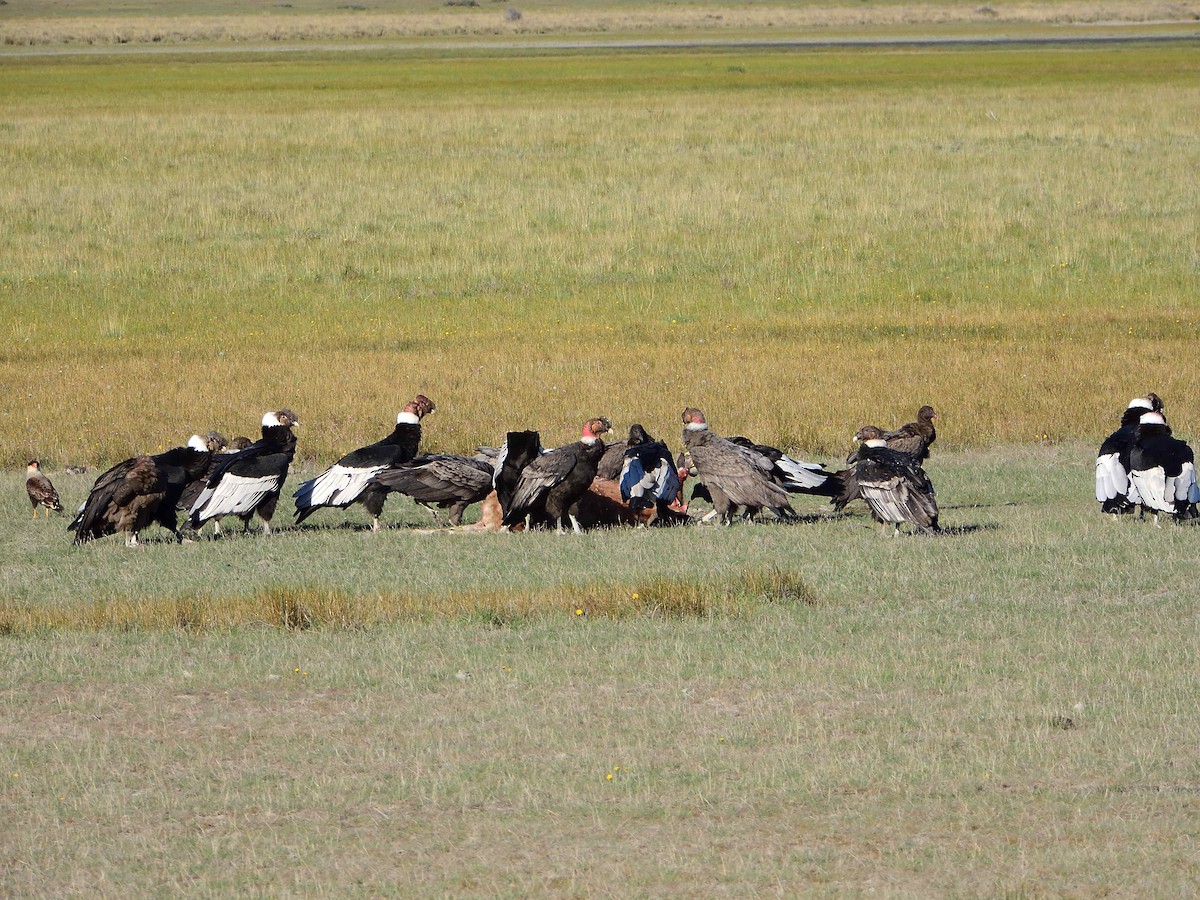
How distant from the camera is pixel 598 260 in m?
36.7

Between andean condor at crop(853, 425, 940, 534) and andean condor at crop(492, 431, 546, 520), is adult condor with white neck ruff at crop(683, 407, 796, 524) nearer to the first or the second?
andean condor at crop(853, 425, 940, 534)

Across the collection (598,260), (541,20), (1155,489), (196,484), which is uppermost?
(541,20)

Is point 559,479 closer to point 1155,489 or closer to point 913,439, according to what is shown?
point 913,439

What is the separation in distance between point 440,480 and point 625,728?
22.9 ft

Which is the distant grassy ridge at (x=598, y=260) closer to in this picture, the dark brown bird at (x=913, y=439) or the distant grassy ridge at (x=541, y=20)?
the dark brown bird at (x=913, y=439)

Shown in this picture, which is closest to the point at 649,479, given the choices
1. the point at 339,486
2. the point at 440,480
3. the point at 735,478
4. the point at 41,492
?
the point at 735,478

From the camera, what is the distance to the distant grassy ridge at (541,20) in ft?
A: 414

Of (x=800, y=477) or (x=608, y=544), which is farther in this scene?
(x=800, y=477)

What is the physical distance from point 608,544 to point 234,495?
3629 mm

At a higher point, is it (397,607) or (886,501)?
(886,501)

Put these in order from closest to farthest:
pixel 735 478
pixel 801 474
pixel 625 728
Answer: pixel 625 728 → pixel 735 478 → pixel 801 474

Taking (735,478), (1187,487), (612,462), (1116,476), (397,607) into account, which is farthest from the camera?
(612,462)

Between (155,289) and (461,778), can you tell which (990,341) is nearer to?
(155,289)

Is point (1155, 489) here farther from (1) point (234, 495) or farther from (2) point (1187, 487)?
(1) point (234, 495)
